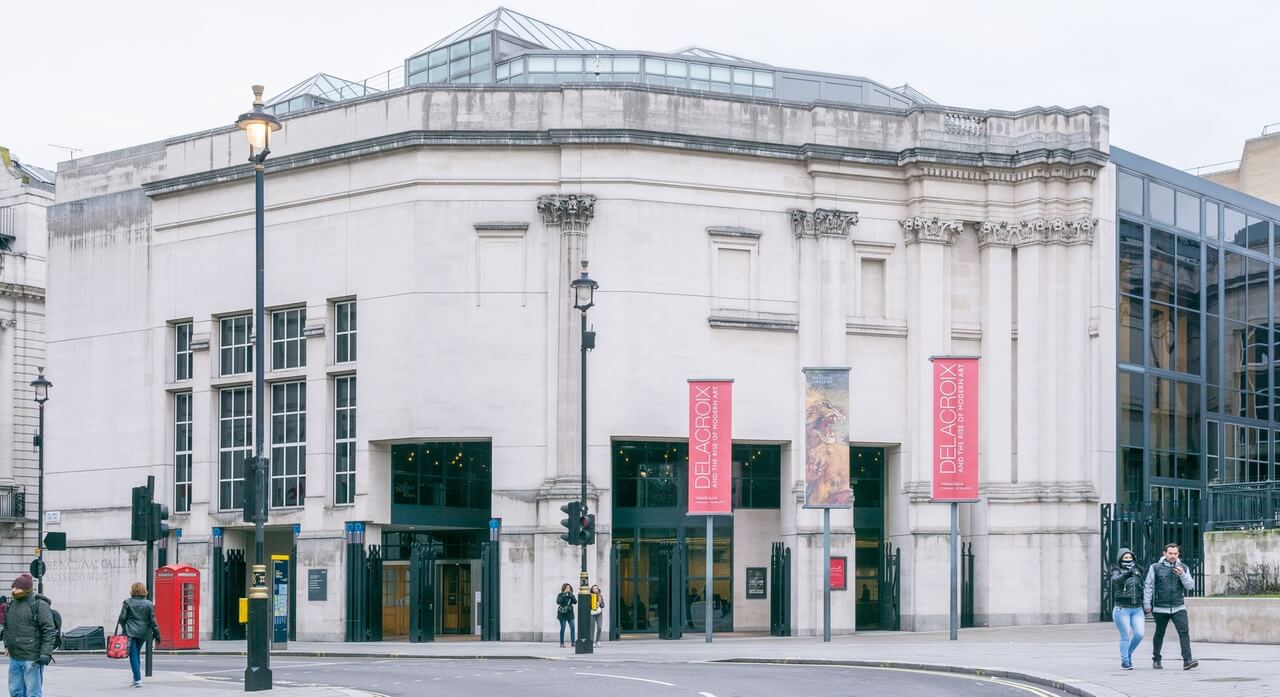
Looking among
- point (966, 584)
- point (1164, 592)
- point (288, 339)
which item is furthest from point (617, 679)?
point (288, 339)

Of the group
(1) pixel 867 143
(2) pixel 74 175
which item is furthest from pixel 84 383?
(1) pixel 867 143

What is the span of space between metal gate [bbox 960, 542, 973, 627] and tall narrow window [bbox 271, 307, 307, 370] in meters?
20.0

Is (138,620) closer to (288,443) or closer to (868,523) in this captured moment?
(288,443)

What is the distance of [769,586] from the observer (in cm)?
4612

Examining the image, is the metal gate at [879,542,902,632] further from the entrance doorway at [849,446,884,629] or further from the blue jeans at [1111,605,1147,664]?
the blue jeans at [1111,605,1147,664]

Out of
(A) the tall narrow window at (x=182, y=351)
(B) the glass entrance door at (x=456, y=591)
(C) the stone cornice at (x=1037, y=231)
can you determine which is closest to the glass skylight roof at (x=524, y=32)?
(A) the tall narrow window at (x=182, y=351)

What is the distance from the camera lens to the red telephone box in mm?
40875

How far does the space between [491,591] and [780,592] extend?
8.04 m

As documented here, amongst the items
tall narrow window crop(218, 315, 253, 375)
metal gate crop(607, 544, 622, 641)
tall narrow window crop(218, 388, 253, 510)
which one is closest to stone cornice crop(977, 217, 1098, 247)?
metal gate crop(607, 544, 622, 641)

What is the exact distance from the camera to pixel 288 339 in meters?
47.2

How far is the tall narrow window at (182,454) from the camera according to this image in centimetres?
4888

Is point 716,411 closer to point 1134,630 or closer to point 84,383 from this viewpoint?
point 1134,630

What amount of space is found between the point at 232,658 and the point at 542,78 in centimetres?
2208

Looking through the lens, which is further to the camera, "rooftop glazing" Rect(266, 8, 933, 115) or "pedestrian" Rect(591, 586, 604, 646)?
"rooftop glazing" Rect(266, 8, 933, 115)
